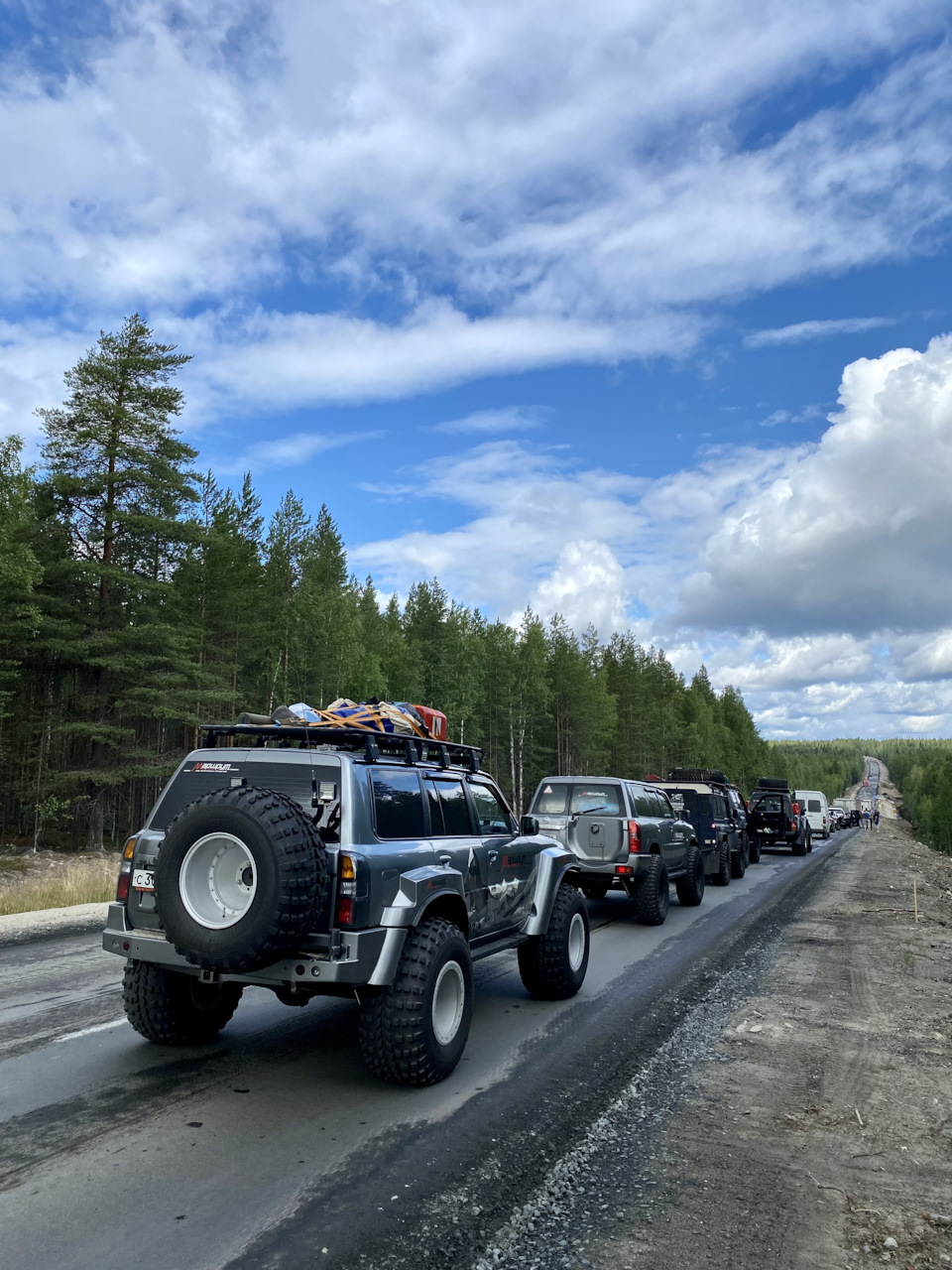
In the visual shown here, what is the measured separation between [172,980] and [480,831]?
2.38 metres

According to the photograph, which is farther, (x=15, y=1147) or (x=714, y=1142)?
(x=714, y=1142)

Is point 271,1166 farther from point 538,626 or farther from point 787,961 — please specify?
point 538,626

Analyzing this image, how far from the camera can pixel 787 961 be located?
31.0 ft

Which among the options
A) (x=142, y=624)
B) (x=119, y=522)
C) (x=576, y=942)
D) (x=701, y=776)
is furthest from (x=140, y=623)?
(x=576, y=942)

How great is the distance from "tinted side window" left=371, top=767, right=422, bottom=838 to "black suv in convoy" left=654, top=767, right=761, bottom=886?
997 cm

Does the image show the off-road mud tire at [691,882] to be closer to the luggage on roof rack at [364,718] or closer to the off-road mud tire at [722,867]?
the off-road mud tire at [722,867]

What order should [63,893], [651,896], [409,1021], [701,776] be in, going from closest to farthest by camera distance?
1. [409,1021]
2. [651,896]
3. [63,893]
4. [701,776]

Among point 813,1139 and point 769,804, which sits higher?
point 769,804

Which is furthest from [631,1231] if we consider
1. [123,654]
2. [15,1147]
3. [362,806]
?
[123,654]

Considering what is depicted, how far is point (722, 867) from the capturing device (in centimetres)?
1788

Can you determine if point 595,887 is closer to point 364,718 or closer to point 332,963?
point 364,718

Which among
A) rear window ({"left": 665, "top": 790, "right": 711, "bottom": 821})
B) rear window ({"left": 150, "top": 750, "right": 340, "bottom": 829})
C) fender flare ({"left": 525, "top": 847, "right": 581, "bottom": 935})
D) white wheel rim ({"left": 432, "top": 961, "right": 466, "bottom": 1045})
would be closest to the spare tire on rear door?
rear window ({"left": 150, "top": 750, "right": 340, "bottom": 829})

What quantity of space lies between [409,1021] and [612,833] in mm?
7065

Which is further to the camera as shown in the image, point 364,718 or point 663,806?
point 663,806
